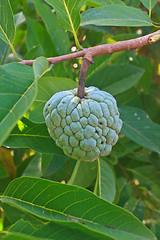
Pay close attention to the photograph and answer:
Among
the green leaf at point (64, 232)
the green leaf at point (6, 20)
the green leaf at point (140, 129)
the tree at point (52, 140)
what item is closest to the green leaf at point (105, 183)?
the tree at point (52, 140)

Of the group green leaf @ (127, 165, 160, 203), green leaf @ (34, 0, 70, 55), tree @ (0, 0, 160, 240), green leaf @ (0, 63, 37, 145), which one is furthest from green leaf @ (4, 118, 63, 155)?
green leaf @ (127, 165, 160, 203)

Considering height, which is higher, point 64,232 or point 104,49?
point 104,49

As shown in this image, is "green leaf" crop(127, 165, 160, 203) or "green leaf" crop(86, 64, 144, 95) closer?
"green leaf" crop(86, 64, 144, 95)

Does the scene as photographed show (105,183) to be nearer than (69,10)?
No

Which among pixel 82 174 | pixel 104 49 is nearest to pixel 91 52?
pixel 104 49

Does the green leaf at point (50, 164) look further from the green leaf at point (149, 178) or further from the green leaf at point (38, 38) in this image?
the green leaf at point (149, 178)

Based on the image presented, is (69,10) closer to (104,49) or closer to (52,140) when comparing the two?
(104,49)

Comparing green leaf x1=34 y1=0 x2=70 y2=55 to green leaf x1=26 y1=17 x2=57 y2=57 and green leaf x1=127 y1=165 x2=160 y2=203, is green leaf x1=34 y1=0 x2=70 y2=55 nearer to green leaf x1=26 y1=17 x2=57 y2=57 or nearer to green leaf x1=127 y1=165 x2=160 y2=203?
green leaf x1=26 y1=17 x2=57 y2=57
